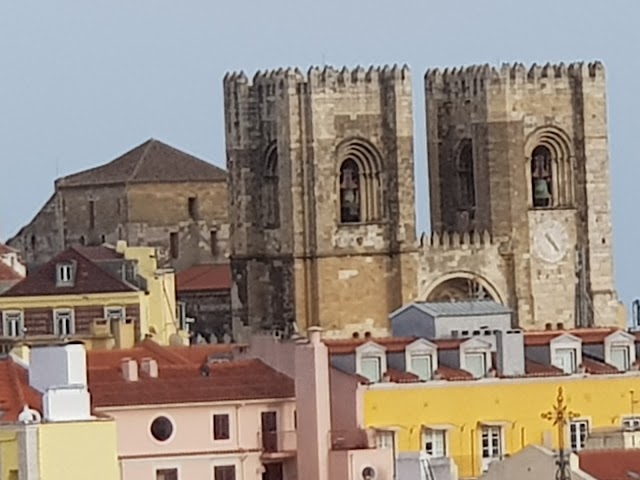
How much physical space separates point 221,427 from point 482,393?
570 cm

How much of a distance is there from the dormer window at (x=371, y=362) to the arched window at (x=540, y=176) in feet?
118

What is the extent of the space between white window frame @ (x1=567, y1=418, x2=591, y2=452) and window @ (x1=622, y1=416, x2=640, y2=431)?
529 millimetres

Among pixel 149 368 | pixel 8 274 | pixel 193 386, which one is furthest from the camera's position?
pixel 8 274

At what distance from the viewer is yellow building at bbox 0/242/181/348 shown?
93938 millimetres

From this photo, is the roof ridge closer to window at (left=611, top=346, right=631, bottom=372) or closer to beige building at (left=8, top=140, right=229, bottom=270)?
beige building at (left=8, top=140, right=229, bottom=270)

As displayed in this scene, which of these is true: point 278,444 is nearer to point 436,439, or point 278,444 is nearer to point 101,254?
point 436,439

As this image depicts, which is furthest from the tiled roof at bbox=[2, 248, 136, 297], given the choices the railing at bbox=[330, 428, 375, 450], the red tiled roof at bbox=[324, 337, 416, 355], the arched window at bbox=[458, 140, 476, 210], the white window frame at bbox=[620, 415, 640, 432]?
the railing at bbox=[330, 428, 375, 450]

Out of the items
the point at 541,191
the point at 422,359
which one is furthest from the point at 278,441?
the point at 541,191

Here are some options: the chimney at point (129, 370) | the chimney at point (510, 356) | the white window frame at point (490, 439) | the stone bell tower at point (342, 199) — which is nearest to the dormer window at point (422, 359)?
the chimney at point (510, 356)

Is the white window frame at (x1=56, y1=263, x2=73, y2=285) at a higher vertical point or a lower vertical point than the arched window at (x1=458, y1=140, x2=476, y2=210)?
lower

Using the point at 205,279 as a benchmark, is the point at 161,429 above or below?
below

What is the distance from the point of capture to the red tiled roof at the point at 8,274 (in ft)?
341

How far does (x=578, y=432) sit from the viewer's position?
71.3 meters

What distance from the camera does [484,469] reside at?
69.6m
